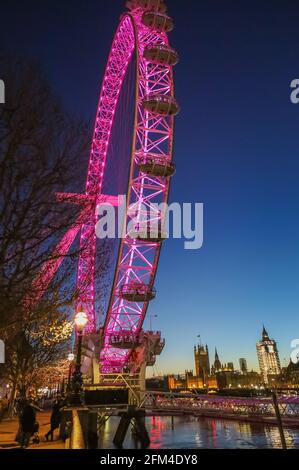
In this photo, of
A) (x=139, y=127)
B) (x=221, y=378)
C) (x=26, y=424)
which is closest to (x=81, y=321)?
(x=26, y=424)

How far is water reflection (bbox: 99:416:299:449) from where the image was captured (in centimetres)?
2727

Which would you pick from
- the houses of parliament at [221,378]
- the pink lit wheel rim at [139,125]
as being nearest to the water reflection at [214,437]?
the pink lit wheel rim at [139,125]

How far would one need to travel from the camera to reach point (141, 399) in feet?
112

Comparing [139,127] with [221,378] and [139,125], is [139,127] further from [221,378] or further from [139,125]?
[221,378]

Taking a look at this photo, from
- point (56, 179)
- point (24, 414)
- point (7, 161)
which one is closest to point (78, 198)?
point (56, 179)

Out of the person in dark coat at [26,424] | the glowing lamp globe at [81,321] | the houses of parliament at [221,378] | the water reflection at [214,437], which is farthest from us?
the houses of parliament at [221,378]

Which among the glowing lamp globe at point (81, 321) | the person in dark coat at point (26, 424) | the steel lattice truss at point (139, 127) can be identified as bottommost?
the person in dark coat at point (26, 424)

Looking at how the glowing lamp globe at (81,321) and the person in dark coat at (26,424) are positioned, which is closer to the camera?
the person in dark coat at (26,424)

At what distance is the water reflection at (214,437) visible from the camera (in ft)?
89.5

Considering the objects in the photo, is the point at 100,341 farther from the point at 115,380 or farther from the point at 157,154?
the point at 157,154

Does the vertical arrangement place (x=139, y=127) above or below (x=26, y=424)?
above

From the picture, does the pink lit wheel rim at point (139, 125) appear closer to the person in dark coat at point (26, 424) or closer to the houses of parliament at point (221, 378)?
the person in dark coat at point (26, 424)

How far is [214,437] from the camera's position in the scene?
31.4m
